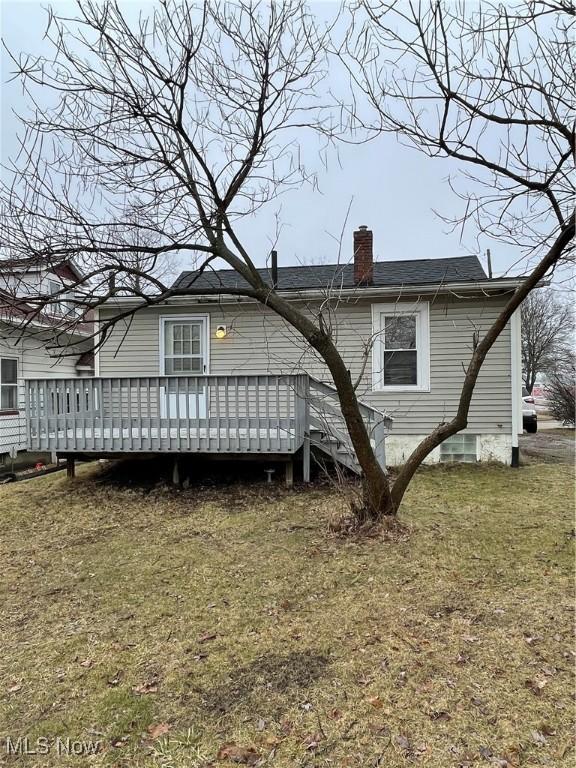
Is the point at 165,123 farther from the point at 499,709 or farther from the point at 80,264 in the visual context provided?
the point at 499,709

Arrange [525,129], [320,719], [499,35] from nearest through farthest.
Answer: [320,719] < [499,35] < [525,129]

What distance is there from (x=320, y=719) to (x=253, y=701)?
358 millimetres

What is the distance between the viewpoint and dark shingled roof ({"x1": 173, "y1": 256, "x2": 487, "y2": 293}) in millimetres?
8441

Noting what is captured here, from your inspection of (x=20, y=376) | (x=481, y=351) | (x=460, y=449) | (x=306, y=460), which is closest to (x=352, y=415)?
(x=481, y=351)

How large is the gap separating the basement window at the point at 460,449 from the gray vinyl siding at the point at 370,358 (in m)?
0.20

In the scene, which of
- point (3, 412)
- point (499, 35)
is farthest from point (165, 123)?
point (3, 412)

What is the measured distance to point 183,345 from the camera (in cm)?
898

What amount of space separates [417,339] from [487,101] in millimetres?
4579

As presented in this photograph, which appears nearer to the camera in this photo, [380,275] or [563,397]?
[380,275]

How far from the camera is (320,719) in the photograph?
7.25ft

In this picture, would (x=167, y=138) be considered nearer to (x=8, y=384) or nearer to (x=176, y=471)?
(x=176, y=471)

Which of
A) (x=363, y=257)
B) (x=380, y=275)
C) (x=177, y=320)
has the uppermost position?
(x=363, y=257)

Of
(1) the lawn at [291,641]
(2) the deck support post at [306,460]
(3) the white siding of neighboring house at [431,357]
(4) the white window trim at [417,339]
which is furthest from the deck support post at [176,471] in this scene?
(4) the white window trim at [417,339]

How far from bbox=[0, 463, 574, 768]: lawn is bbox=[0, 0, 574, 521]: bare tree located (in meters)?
1.21
